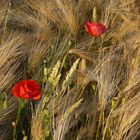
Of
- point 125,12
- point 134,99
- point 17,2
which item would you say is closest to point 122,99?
point 134,99

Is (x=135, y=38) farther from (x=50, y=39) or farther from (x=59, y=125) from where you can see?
(x=59, y=125)

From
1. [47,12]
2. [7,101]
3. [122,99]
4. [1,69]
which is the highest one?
[47,12]

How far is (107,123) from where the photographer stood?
1554mm

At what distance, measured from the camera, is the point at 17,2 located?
94.0 inches

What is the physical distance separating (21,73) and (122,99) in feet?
1.55

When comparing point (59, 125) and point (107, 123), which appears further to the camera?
point (107, 123)

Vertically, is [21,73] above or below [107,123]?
above

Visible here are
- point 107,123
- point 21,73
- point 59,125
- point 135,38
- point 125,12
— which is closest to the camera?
point 59,125

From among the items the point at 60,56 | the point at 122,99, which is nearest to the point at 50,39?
the point at 60,56

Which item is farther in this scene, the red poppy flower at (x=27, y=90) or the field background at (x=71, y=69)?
the field background at (x=71, y=69)

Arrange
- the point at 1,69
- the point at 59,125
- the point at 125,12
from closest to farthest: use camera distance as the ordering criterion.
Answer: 1. the point at 59,125
2. the point at 1,69
3. the point at 125,12

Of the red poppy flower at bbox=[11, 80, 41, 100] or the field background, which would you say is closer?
the red poppy flower at bbox=[11, 80, 41, 100]

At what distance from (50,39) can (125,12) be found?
0.41 meters

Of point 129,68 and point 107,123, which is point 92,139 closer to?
point 107,123
